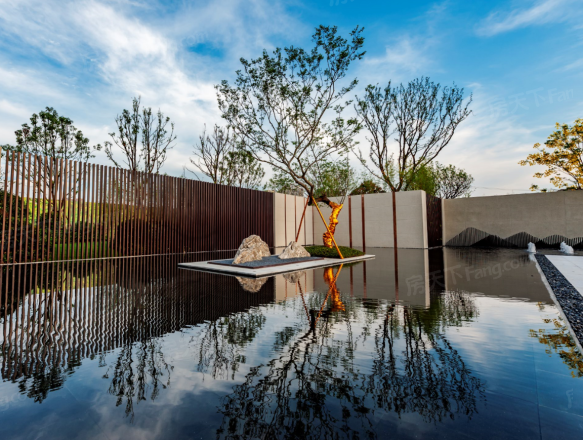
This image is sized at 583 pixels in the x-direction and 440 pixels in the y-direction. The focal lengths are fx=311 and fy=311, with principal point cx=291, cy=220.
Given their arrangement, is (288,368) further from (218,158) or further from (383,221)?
(218,158)

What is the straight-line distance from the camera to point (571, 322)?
316cm

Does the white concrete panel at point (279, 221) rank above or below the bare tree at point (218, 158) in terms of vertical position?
below

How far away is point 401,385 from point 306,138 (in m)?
12.4

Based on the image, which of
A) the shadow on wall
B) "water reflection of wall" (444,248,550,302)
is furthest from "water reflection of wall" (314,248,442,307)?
the shadow on wall

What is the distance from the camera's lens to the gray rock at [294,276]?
598cm

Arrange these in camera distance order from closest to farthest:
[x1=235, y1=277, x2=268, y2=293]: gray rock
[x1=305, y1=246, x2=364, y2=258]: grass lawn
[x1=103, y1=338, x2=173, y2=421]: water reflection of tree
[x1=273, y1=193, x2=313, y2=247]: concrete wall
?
1. [x1=103, y1=338, x2=173, y2=421]: water reflection of tree
2. [x1=235, y1=277, x2=268, y2=293]: gray rock
3. [x1=305, y1=246, x2=364, y2=258]: grass lawn
4. [x1=273, y1=193, x2=313, y2=247]: concrete wall

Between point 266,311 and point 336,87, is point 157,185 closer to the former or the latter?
point 336,87

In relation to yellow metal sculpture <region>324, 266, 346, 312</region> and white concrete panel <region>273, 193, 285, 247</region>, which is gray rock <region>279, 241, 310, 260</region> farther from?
white concrete panel <region>273, 193, 285, 247</region>

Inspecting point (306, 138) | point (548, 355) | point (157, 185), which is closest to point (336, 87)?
point (306, 138)

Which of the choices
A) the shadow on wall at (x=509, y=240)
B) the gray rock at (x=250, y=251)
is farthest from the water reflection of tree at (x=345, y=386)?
the shadow on wall at (x=509, y=240)

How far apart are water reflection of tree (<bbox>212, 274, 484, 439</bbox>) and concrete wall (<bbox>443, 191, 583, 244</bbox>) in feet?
53.5

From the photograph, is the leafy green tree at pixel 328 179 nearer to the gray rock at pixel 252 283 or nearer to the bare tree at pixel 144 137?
the bare tree at pixel 144 137

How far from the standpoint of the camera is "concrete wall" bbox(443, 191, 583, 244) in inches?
577

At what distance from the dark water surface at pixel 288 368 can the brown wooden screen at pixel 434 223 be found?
12.2m
